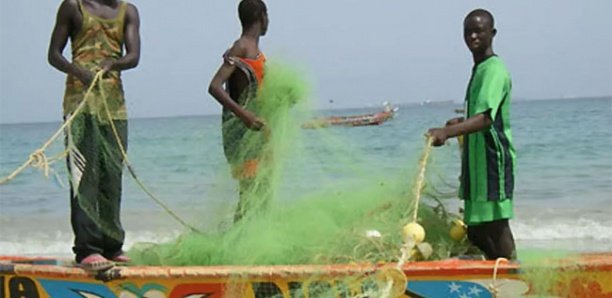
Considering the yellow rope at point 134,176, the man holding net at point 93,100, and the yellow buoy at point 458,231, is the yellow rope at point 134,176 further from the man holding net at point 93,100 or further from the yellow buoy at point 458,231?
the yellow buoy at point 458,231

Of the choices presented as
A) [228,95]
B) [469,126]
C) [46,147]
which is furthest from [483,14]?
[46,147]

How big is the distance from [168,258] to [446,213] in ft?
5.11

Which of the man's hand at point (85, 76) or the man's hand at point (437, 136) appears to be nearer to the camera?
the man's hand at point (437, 136)

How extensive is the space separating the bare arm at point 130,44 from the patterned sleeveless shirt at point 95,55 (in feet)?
0.15

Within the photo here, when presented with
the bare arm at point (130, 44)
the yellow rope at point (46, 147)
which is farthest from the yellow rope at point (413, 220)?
the yellow rope at point (46, 147)

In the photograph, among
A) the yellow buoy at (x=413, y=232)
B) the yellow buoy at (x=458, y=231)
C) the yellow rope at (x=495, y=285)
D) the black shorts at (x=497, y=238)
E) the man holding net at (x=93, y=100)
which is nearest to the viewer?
the yellow rope at (x=495, y=285)

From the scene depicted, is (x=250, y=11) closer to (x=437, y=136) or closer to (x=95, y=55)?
(x=95, y=55)

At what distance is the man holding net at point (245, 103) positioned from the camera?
4680 mm

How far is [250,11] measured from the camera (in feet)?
16.0

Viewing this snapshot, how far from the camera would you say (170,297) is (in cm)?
451

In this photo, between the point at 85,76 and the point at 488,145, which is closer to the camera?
the point at 488,145

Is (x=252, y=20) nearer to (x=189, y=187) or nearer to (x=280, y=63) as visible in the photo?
(x=280, y=63)

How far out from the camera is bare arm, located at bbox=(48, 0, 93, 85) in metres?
4.55

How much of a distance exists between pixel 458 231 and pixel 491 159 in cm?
59
